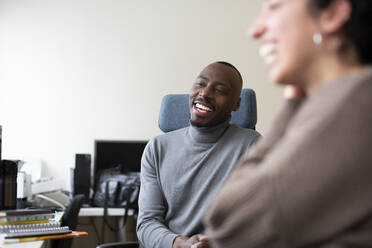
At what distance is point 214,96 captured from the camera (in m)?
1.91

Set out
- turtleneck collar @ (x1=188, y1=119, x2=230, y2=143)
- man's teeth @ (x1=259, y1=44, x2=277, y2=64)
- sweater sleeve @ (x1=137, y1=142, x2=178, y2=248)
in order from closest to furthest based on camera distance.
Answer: man's teeth @ (x1=259, y1=44, x2=277, y2=64)
sweater sleeve @ (x1=137, y1=142, x2=178, y2=248)
turtleneck collar @ (x1=188, y1=119, x2=230, y2=143)

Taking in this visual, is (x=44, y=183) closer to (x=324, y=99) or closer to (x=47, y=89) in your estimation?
(x=47, y=89)

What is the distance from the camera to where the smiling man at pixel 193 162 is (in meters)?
1.78

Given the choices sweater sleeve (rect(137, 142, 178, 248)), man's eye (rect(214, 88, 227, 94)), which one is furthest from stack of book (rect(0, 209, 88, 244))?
man's eye (rect(214, 88, 227, 94))

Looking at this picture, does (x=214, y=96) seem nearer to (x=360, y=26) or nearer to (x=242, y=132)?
(x=242, y=132)

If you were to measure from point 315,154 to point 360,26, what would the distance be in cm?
19

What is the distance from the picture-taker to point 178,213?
181 centimetres

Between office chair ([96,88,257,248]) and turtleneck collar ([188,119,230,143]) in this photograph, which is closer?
turtleneck collar ([188,119,230,143])

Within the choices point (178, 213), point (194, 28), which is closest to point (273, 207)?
point (178, 213)

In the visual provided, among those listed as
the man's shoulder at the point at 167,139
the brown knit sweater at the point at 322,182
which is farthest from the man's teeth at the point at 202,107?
the brown knit sweater at the point at 322,182

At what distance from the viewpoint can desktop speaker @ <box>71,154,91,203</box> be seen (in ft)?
12.3

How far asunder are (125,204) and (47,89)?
1.28 metres

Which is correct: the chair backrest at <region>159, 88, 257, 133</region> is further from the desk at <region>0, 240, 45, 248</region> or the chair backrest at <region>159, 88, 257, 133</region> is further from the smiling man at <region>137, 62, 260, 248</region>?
the desk at <region>0, 240, 45, 248</region>

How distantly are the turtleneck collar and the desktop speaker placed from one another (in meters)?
2.09
